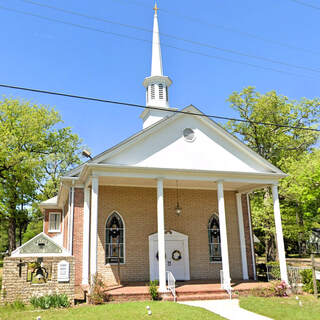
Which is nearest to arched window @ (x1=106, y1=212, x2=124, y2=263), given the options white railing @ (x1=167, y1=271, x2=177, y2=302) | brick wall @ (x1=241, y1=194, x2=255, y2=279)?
white railing @ (x1=167, y1=271, x2=177, y2=302)

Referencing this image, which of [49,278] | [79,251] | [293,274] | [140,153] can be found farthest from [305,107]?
[49,278]

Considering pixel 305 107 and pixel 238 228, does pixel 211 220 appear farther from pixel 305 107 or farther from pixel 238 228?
pixel 305 107

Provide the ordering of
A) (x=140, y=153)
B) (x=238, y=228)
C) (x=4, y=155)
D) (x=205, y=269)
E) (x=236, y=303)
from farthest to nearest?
(x=4, y=155)
(x=238, y=228)
(x=205, y=269)
(x=140, y=153)
(x=236, y=303)

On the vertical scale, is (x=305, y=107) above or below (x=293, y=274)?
above

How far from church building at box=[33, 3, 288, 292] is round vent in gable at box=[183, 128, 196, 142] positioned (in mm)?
47

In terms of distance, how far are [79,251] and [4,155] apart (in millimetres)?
14664

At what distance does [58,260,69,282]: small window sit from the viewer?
11664mm

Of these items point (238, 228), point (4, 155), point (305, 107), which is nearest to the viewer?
point (238, 228)

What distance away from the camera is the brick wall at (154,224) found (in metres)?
15.2

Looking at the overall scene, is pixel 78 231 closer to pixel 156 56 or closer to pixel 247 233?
pixel 247 233

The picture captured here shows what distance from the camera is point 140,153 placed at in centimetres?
1395

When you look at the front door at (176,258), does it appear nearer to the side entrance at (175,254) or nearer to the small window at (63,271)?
the side entrance at (175,254)

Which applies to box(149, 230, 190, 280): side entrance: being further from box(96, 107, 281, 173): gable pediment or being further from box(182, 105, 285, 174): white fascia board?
box(182, 105, 285, 174): white fascia board

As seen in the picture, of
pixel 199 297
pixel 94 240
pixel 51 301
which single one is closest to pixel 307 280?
pixel 199 297
